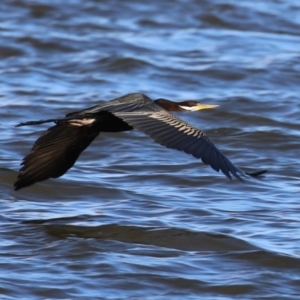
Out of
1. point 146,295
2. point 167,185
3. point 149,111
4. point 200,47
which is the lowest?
point 146,295

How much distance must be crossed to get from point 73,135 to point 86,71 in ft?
21.2

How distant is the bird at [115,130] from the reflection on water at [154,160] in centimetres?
46

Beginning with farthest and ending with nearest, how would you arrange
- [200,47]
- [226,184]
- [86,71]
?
[200,47] → [86,71] → [226,184]

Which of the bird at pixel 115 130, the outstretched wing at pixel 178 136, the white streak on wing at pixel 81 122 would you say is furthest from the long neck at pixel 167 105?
the outstretched wing at pixel 178 136

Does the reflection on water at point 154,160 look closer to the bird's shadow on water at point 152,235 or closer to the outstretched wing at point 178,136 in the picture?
the bird's shadow on water at point 152,235

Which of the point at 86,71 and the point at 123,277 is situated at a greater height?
the point at 86,71

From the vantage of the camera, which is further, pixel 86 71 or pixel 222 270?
pixel 86 71

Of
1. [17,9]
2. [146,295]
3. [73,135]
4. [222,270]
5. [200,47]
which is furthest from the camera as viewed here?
[17,9]

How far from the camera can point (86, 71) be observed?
14742 mm

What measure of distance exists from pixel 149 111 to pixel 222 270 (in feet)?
4.22

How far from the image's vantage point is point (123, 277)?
7.15 m

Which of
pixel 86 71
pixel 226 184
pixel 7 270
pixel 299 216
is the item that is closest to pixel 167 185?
pixel 226 184

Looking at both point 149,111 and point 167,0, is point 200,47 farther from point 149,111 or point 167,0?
point 149,111

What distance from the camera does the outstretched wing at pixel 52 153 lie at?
27.5ft
